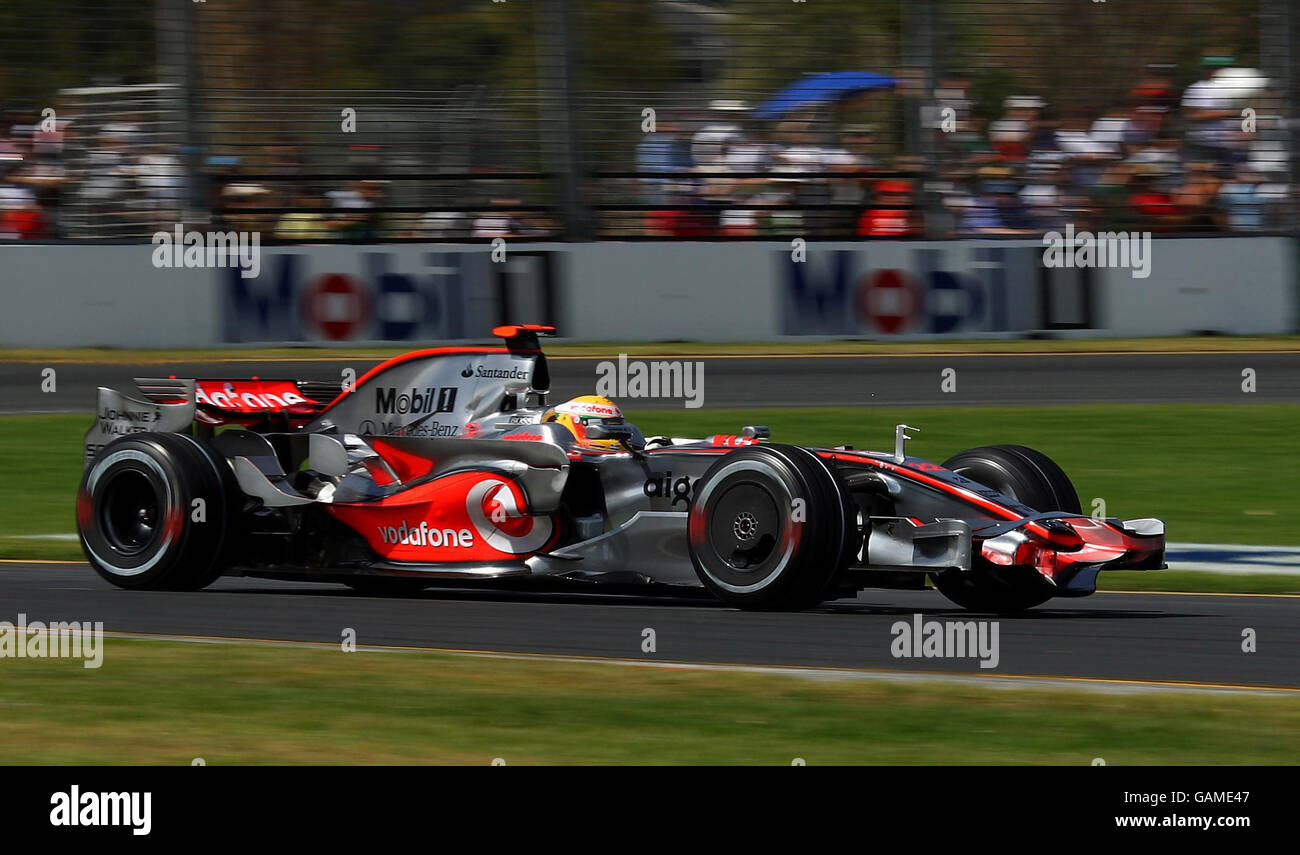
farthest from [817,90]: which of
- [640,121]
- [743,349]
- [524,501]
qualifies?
[524,501]

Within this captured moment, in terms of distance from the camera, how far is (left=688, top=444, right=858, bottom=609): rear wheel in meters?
7.87

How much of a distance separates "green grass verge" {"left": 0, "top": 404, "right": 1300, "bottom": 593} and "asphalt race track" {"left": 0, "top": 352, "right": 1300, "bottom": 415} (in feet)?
0.74

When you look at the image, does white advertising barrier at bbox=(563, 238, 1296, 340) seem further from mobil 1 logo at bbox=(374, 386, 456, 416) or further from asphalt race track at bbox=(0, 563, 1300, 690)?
mobil 1 logo at bbox=(374, 386, 456, 416)

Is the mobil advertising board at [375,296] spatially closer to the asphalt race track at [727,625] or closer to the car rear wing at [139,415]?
the car rear wing at [139,415]

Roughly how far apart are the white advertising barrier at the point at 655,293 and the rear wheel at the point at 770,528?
30.6 ft

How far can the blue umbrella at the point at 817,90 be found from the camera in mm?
18219

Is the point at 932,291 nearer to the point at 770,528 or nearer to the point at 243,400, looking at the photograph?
the point at 243,400

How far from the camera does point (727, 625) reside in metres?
8.14

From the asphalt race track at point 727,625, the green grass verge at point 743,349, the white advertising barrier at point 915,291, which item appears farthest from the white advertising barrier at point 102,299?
the asphalt race track at point 727,625

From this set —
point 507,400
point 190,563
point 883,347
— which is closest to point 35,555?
point 190,563

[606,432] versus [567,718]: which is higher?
[606,432]

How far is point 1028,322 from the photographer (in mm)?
17406

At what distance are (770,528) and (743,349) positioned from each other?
926 centimetres
